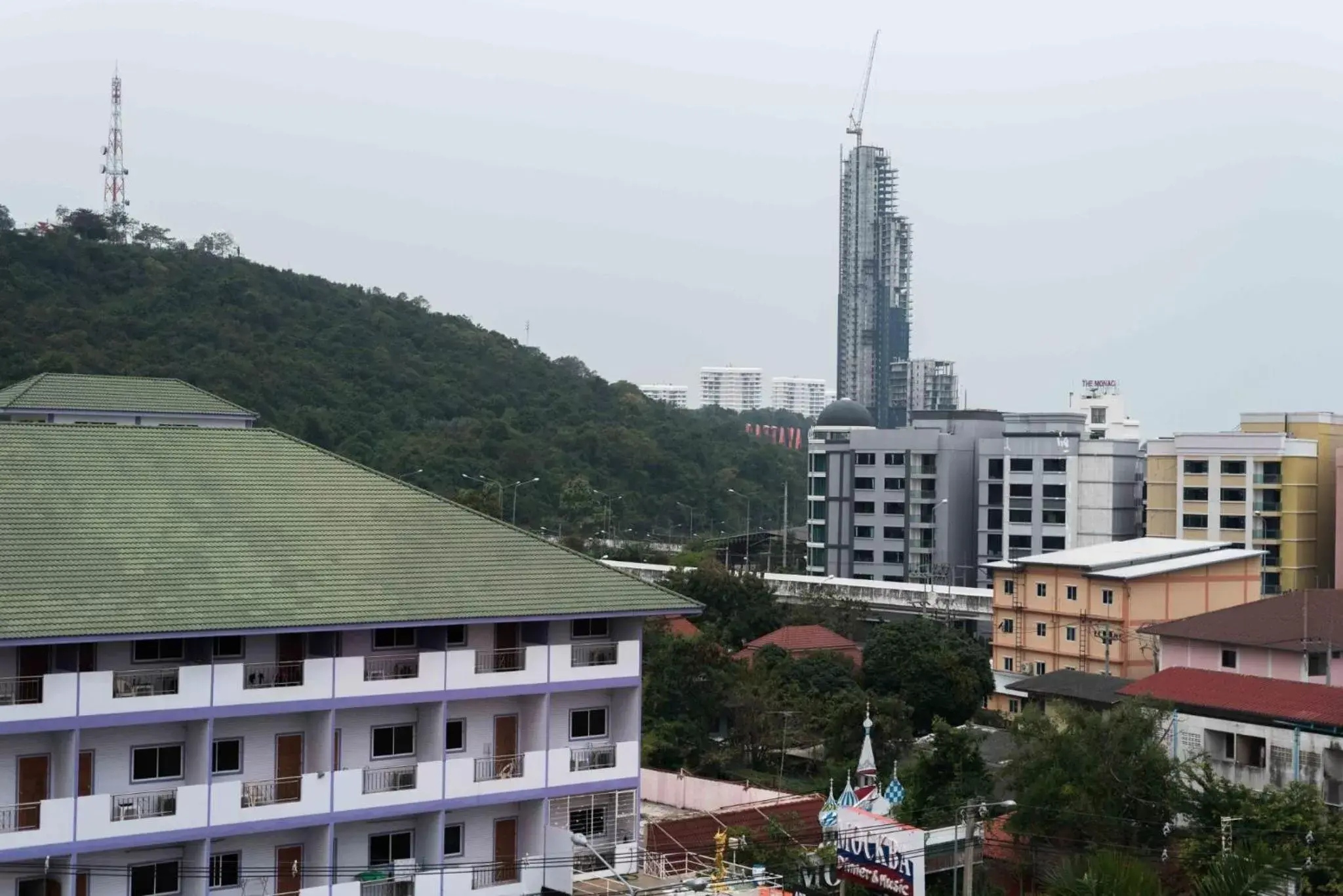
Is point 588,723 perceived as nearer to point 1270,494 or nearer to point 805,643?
point 805,643

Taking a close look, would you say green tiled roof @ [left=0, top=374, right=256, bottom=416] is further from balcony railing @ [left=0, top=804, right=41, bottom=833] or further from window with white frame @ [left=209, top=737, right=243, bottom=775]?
balcony railing @ [left=0, top=804, right=41, bottom=833]

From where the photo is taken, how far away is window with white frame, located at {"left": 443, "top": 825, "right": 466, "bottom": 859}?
76.7ft

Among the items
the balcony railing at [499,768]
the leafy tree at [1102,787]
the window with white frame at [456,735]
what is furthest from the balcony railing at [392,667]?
the leafy tree at [1102,787]

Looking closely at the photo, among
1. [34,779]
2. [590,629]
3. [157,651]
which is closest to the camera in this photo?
[34,779]

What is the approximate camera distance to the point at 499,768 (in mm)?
Answer: 23688

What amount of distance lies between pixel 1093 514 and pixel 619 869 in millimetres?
52313

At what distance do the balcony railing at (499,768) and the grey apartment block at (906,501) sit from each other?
175 feet

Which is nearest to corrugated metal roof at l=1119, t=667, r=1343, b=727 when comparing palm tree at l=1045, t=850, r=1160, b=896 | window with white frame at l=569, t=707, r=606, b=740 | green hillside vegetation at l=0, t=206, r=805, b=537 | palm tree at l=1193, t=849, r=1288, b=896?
window with white frame at l=569, t=707, r=606, b=740

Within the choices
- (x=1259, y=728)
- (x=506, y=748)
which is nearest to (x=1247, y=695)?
(x=1259, y=728)

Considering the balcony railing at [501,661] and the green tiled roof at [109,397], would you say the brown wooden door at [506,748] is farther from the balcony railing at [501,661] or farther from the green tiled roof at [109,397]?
the green tiled roof at [109,397]

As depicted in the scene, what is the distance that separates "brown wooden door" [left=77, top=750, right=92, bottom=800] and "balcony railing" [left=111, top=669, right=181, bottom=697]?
0.91 metres

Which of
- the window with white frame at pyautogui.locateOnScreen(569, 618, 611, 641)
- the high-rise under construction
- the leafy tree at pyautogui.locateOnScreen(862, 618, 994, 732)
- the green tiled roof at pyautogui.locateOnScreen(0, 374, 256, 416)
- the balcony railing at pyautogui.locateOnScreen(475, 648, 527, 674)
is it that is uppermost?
the high-rise under construction

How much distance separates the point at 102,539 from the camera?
70.7ft

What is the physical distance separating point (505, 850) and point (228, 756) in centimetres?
474
